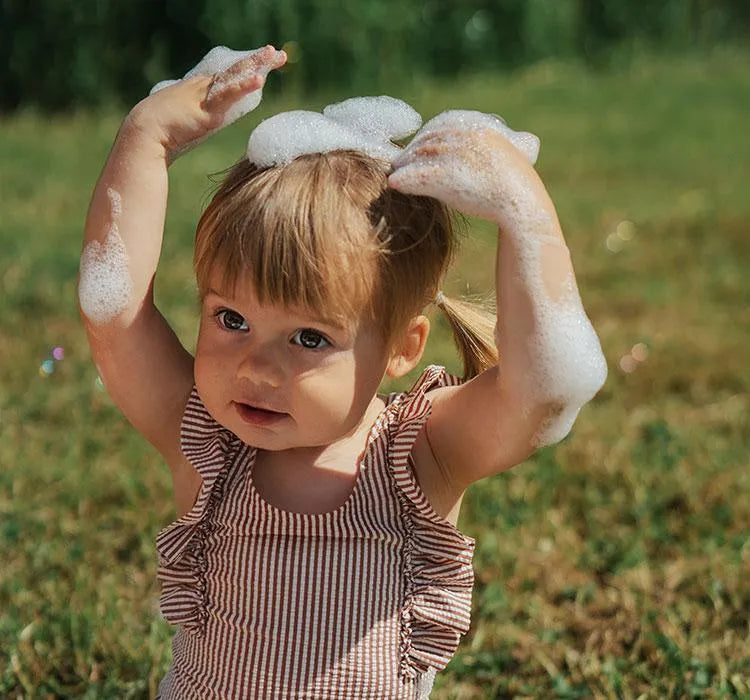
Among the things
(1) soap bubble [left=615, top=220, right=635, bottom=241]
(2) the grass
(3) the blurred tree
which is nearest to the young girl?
(2) the grass

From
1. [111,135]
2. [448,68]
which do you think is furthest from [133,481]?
[448,68]

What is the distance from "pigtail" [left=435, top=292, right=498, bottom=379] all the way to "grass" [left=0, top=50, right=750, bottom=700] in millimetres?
198

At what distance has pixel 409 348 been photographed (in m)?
2.01

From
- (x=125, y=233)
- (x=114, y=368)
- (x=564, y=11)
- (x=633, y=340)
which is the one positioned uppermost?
(x=125, y=233)

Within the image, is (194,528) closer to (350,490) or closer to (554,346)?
(350,490)

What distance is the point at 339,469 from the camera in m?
2.00

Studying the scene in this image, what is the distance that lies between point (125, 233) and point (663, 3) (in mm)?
11168

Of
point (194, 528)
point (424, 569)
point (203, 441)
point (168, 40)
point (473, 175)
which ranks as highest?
point (473, 175)

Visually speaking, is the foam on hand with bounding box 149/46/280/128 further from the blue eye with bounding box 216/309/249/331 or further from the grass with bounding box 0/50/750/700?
the grass with bounding box 0/50/750/700

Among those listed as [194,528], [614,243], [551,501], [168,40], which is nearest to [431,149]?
[194,528]

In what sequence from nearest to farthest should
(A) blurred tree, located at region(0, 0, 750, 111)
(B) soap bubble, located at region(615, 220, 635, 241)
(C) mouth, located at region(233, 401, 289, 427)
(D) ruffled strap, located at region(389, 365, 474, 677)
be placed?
(C) mouth, located at region(233, 401, 289, 427), (D) ruffled strap, located at region(389, 365, 474, 677), (B) soap bubble, located at region(615, 220, 635, 241), (A) blurred tree, located at region(0, 0, 750, 111)

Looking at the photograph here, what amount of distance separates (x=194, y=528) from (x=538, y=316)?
0.65 meters

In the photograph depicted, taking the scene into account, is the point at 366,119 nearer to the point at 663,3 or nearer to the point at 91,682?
the point at 91,682

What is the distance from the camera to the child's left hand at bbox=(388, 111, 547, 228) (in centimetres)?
176
